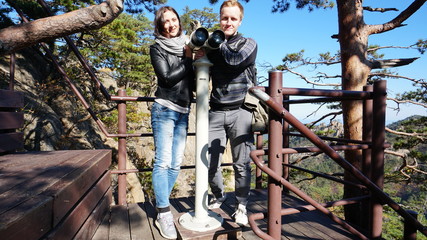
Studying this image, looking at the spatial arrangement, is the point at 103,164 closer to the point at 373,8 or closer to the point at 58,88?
the point at 373,8

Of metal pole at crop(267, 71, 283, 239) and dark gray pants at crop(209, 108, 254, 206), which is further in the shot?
dark gray pants at crop(209, 108, 254, 206)

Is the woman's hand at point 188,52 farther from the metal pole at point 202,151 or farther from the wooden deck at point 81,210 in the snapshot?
the wooden deck at point 81,210

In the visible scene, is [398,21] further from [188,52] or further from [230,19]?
[188,52]

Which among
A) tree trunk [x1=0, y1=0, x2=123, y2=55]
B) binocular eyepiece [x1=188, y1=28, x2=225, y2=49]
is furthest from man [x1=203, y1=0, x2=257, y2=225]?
tree trunk [x1=0, y1=0, x2=123, y2=55]

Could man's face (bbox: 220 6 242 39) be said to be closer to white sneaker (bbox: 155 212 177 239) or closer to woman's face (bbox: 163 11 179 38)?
woman's face (bbox: 163 11 179 38)

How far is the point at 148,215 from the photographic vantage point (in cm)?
210

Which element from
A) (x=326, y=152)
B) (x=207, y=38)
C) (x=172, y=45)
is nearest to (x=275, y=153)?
(x=326, y=152)

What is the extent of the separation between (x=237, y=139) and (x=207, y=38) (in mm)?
760

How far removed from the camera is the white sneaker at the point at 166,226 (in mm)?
1703

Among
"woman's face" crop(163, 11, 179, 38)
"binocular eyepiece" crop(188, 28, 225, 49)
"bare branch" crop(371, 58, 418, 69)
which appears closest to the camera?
"binocular eyepiece" crop(188, 28, 225, 49)

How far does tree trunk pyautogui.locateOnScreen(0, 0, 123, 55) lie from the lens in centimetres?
217

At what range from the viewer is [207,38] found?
62.6 inches

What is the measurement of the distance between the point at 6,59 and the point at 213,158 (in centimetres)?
706

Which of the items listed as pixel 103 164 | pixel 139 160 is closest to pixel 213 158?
pixel 103 164
